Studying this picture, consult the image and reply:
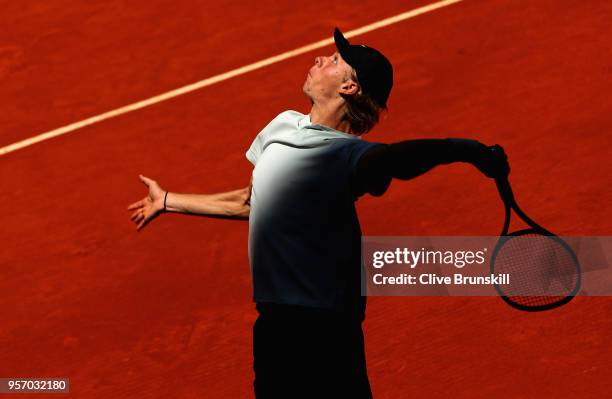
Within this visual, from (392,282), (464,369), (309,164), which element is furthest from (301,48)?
(309,164)

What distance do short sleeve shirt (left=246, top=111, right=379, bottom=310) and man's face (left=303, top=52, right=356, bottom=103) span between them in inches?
Result: 9.5

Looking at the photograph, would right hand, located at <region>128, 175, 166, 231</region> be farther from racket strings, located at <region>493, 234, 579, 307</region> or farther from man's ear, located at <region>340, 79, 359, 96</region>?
racket strings, located at <region>493, 234, 579, 307</region>

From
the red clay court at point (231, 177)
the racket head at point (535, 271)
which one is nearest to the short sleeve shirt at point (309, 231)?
the racket head at point (535, 271)

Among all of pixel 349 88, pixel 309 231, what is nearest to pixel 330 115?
pixel 349 88

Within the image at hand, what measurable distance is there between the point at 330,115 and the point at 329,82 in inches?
6.2

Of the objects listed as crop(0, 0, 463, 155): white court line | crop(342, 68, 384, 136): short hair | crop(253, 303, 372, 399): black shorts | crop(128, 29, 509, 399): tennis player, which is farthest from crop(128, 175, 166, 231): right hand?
crop(0, 0, 463, 155): white court line

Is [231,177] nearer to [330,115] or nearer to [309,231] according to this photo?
[330,115]

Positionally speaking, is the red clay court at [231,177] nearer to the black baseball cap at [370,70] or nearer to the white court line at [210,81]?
the white court line at [210,81]

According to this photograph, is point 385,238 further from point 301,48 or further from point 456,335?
point 301,48

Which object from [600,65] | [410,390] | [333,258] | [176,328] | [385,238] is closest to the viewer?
[333,258]

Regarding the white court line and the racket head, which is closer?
the racket head

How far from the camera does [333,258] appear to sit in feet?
16.8

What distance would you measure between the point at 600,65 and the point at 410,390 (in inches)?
142

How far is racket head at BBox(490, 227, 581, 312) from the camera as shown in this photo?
19.7 ft
